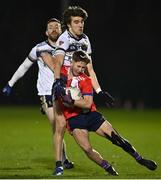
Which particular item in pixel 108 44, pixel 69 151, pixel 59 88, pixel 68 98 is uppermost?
pixel 59 88

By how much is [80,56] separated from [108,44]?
26850mm

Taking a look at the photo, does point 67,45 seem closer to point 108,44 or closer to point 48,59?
point 48,59

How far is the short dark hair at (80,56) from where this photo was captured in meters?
10.4

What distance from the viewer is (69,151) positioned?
14641 millimetres

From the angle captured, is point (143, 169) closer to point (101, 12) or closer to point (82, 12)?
point (82, 12)

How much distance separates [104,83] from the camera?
35781mm

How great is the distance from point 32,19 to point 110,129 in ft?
88.8

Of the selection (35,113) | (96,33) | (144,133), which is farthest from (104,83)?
(144,133)

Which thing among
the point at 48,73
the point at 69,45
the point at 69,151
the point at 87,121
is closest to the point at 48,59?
the point at 48,73

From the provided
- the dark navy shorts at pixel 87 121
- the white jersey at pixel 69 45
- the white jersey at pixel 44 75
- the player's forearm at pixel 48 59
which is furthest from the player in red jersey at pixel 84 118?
the white jersey at pixel 44 75

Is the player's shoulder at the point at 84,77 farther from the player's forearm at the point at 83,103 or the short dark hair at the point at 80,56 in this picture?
the player's forearm at the point at 83,103

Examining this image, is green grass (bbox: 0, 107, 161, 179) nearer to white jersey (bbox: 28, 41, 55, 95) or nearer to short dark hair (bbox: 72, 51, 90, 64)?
white jersey (bbox: 28, 41, 55, 95)

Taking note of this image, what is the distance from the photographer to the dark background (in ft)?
118

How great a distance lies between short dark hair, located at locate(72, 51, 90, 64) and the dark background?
971 inches
